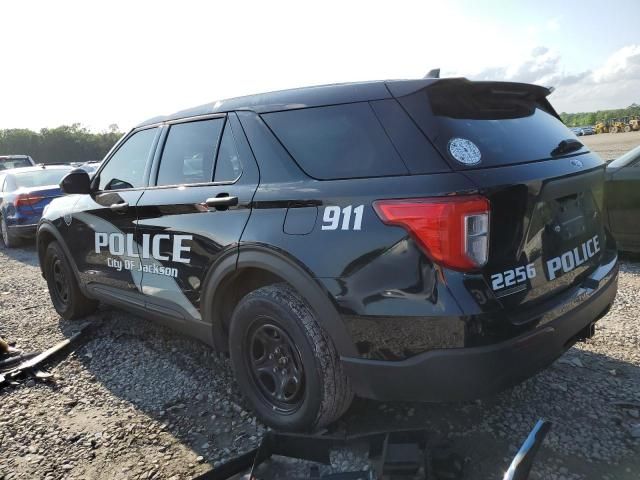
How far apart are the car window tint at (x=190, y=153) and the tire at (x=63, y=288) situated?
1.75 m

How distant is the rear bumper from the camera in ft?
6.42

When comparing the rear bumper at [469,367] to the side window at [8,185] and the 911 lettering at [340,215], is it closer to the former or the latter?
the 911 lettering at [340,215]

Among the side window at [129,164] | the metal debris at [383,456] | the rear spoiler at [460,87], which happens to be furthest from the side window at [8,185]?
the rear spoiler at [460,87]

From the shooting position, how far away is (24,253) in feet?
29.7

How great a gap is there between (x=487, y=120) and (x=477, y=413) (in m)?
1.53

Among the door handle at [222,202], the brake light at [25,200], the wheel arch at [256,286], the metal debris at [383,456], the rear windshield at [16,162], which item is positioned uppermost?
the rear windshield at [16,162]

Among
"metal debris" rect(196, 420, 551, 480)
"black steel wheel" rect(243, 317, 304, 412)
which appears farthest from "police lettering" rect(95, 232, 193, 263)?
"metal debris" rect(196, 420, 551, 480)

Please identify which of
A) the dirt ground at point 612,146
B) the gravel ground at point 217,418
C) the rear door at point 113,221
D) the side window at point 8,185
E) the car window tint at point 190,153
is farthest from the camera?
the dirt ground at point 612,146

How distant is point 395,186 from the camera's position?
6.77ft

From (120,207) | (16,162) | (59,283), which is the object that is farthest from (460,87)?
(16,162)

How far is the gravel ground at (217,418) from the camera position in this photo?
2387 millimetres

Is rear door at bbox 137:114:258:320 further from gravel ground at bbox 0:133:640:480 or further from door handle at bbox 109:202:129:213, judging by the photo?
gravel ground at bbox 0:133:640:480

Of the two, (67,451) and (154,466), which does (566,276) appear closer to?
(154,466)

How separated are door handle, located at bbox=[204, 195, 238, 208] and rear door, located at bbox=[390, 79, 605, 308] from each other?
1.02 meters
